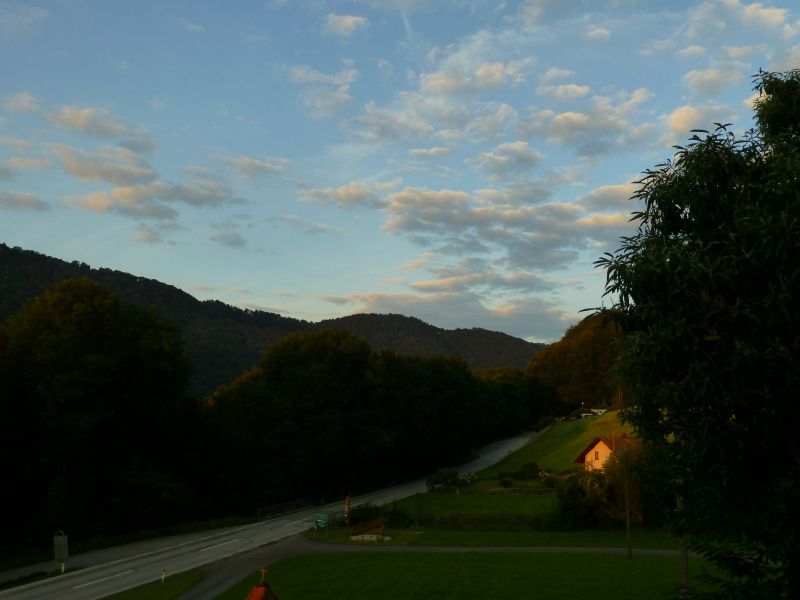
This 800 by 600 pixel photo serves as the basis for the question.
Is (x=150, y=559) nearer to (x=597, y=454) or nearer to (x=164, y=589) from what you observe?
(x=164, y=589)

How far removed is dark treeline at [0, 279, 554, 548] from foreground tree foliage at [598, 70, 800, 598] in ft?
136

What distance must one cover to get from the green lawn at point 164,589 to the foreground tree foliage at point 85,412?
16.6 meters

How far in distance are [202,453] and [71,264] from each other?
112244 mm

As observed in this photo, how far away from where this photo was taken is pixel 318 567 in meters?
35.8

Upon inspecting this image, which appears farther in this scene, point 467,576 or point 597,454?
point 597,454

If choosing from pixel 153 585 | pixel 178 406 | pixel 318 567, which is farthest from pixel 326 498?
pixel 153 585

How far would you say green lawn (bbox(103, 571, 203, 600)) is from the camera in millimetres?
27781

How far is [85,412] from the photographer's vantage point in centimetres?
4597

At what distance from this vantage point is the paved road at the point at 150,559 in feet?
96.8

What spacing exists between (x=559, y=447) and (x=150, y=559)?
72.0 metres

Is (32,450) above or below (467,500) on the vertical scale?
above

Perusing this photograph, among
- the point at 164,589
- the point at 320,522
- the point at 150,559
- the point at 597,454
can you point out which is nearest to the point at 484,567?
the point at 164,589

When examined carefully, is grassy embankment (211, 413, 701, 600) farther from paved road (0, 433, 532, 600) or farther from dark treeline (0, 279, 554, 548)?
dark treeline (0, 279, 554, 548)

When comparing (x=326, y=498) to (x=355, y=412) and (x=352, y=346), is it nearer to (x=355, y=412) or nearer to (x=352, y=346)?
(x=355, y=412)
